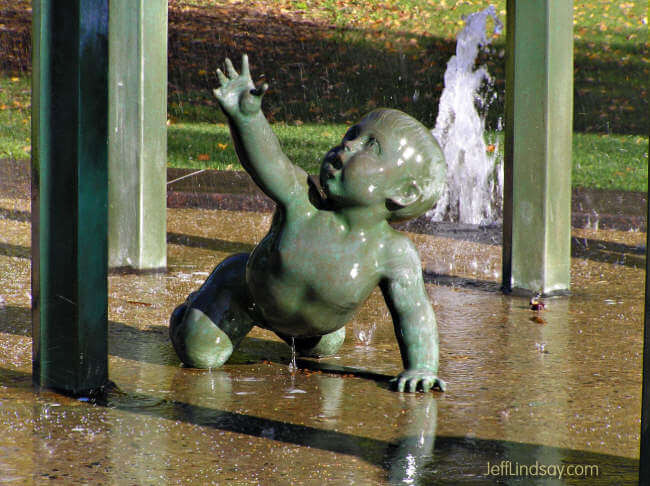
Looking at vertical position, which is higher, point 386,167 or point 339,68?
point 339,68

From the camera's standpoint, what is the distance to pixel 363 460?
3188 millimetres

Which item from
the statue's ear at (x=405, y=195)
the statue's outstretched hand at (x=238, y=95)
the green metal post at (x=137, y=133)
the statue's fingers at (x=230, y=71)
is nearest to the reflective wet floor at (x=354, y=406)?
the green metal post at (x=137, y=133)

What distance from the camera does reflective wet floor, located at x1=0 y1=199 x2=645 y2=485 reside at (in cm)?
312

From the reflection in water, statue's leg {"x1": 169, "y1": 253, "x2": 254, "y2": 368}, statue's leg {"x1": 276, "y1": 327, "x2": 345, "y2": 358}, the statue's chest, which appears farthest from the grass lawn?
the reflection in water

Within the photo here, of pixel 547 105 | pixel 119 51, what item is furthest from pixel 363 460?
pixel 119 51

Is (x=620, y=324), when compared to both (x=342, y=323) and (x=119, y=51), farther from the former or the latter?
(x=119, y=51)

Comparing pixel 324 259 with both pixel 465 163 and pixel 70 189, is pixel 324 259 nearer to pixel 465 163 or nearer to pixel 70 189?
pixel 70 189

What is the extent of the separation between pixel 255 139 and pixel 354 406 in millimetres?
1067

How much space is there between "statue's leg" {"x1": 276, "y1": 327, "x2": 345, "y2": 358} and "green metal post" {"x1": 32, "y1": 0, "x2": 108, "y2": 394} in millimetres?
1006

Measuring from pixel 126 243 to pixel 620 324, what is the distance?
3.01m

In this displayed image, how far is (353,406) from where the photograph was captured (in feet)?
12.5

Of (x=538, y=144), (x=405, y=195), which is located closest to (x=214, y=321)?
(x=405, y=195)

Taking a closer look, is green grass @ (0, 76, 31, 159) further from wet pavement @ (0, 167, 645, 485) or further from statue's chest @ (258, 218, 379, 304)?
statue's chest @ (258, 218, 379, 304)

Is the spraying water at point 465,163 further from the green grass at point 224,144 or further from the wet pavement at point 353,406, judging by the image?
the wet pavement at point 353,406
